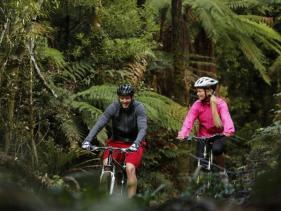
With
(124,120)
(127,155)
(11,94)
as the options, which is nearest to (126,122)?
(124,120)

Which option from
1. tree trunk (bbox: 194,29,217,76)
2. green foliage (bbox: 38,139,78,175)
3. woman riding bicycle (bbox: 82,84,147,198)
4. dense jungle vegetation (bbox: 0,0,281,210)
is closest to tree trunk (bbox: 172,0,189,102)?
dense jungle vegetation (bbox: 0,0,281,210)

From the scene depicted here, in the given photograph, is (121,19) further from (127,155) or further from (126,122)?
(127,155)

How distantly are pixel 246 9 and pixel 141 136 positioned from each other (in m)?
8.01

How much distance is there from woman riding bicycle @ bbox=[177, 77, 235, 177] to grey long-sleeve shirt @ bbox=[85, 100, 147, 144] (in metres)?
0.60

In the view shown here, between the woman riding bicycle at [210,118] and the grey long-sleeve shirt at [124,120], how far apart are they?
0.60 meters

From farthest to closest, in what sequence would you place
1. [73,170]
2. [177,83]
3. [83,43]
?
[177,83] < [83,43] < [73,170]

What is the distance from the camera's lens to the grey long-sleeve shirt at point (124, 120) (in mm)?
7100

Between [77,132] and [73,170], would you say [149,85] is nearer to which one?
[77,132]

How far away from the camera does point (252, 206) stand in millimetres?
2062

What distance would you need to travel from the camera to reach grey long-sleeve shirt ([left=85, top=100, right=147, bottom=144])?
23.3 ft

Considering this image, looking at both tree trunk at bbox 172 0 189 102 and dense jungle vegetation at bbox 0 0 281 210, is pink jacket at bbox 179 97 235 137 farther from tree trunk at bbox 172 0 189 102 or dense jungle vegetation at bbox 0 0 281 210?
tree trunk at bbox 172 0 189 102

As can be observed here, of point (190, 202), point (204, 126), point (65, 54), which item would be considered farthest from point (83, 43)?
point (190, 202)

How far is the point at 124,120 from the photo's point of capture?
7180mm

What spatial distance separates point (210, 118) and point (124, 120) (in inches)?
44.5
